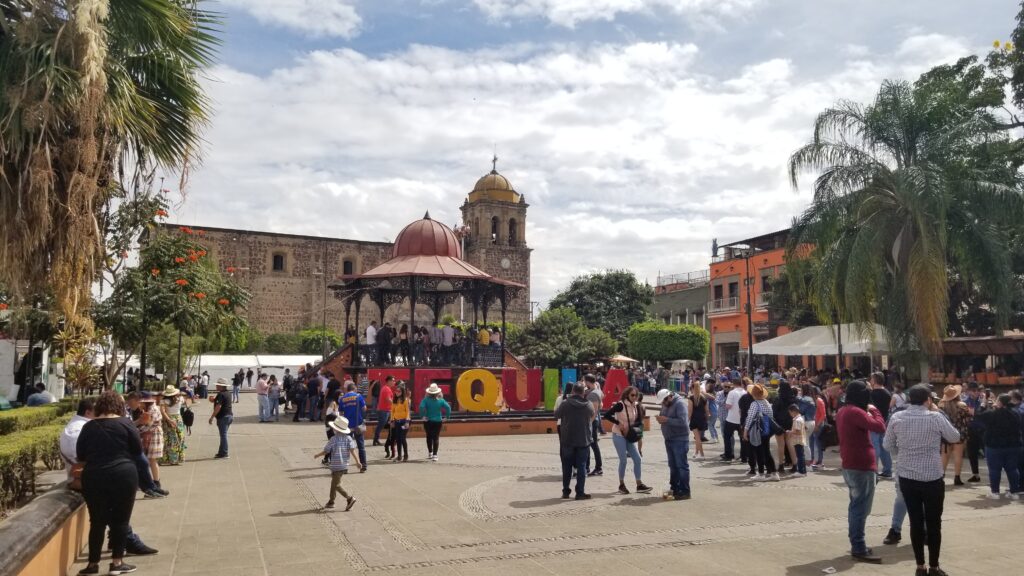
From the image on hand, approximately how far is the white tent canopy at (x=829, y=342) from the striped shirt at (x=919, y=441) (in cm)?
1299

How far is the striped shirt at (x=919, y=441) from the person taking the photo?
6.16 meters

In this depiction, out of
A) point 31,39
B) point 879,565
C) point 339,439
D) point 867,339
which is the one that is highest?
point 31,39

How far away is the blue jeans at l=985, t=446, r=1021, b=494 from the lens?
945 centimetres

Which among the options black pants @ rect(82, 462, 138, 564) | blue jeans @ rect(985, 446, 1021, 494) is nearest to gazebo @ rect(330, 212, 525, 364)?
blue jeans @ rect(985, 446, 1021, 494)

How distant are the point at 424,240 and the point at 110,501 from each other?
1792 centimetres

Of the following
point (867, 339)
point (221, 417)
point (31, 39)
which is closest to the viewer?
point (31, 39)

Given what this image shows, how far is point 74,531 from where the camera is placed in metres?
6.25

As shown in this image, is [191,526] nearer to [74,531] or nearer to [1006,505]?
[74,531]

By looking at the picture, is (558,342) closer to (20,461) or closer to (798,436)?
(798,436)

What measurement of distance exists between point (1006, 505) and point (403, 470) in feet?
26.0

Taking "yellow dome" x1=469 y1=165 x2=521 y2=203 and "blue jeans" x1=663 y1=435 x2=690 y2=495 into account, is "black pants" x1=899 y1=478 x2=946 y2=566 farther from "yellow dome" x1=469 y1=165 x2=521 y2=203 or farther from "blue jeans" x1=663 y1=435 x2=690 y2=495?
"yellow dome" x1=469 y1=165 x2=521 y2=203

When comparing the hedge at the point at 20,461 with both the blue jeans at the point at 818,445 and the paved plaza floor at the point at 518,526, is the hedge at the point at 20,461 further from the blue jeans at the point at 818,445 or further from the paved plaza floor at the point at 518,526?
the blue jeans at the point at 818,445

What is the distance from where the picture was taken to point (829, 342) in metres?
23.2

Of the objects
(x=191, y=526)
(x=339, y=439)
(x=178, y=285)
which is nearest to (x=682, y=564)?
(x=339, y=439)
